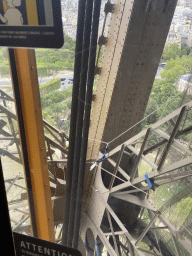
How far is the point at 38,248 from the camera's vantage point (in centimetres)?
84

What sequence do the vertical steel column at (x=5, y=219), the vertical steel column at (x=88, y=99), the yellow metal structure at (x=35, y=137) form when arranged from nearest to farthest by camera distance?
the vertical steel column at (x=5, y=219), the vertical steel column at (x=88, y=99), the yellow metal structure at (x=35, y=137)

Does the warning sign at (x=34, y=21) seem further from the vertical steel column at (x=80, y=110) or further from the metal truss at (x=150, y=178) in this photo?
the metal truss at (x=150, y=178)

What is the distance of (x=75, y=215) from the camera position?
1.70m

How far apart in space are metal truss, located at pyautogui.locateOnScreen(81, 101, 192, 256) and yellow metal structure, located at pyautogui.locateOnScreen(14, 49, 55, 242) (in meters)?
0.85

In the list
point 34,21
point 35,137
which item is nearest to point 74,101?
point 35,137

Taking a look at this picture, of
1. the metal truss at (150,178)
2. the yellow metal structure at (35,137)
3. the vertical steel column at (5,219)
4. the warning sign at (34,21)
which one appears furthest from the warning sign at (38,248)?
the metal truss at (150,178)

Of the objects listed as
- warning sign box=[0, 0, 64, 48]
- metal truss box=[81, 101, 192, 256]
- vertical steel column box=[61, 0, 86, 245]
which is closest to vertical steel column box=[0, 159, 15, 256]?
warning sign box=[0, 0, 64, 48]

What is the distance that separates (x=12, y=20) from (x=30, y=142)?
0.82 m

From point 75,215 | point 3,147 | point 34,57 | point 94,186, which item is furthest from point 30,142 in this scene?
point 94,186

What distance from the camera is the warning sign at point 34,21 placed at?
2.13 ft

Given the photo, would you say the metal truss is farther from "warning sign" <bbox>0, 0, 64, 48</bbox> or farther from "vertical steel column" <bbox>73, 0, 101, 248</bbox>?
"warning sign" <bbox>0, 0, 64, 48</bbox>

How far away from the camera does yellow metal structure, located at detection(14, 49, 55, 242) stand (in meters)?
1.13

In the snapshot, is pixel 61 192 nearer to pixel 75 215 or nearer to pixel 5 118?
pixel 75 215

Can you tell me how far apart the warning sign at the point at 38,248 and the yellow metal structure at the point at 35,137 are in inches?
22.9
